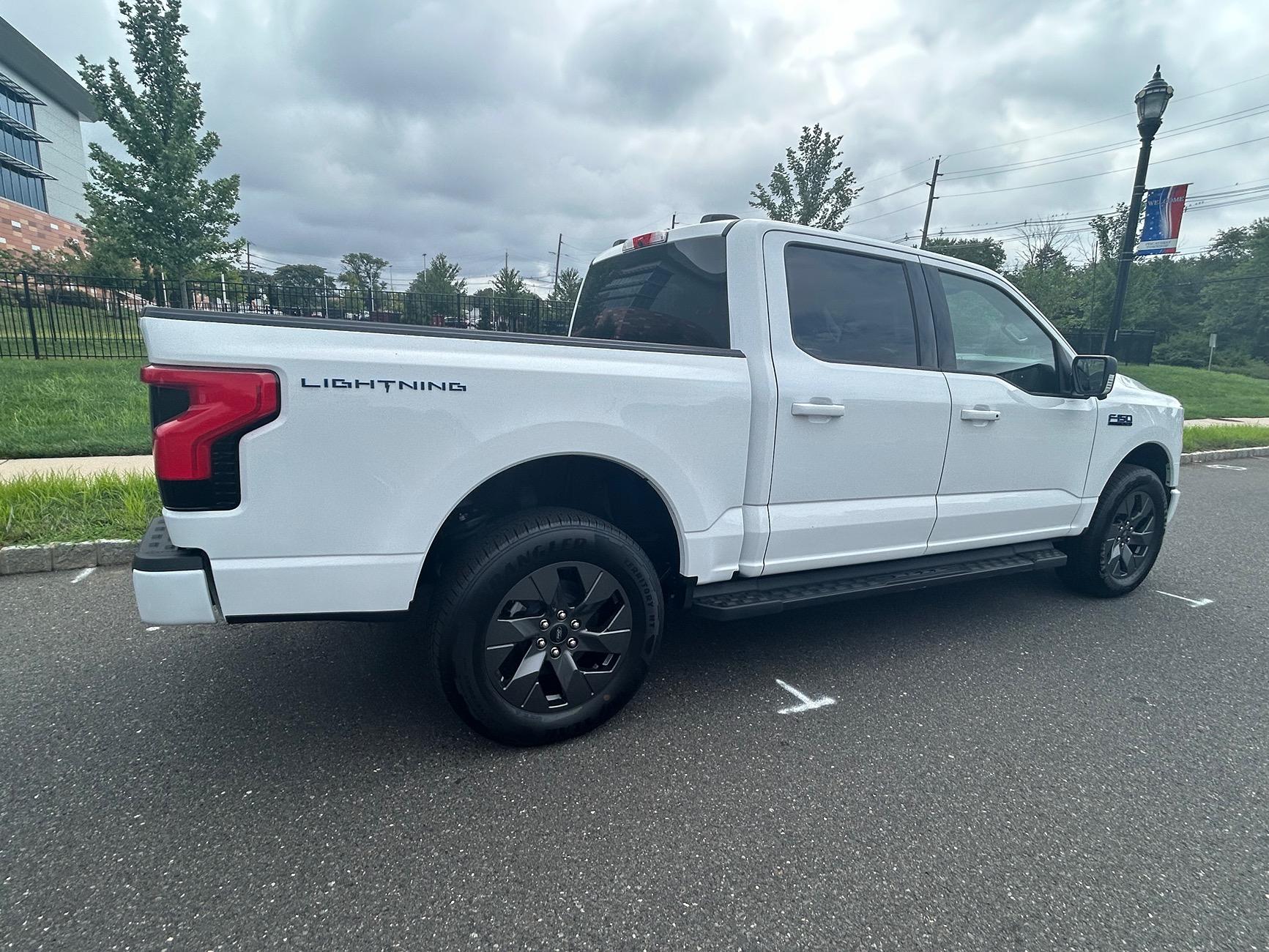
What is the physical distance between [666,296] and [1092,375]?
2459 millimetres

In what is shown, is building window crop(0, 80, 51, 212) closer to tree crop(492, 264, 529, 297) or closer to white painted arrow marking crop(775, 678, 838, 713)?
tree crop(492, 264, 529, 297)

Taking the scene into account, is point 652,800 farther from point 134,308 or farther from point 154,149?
point 134,308

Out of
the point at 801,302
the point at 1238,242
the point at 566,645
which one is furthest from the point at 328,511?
the point at 1238,242

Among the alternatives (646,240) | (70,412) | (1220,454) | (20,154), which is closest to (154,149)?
(70,412)

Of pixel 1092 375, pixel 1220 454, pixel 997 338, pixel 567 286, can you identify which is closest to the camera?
pixel 997 338

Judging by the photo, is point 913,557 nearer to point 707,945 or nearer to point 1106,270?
point 707,945

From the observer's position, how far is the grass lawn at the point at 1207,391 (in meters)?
16.5

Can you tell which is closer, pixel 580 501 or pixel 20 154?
pixel 580 501

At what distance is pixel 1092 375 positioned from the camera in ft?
12.5

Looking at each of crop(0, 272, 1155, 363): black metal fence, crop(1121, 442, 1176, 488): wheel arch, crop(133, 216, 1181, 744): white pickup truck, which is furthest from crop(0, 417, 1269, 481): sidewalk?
crop(1121, 442, 1176, 488): wheel arch

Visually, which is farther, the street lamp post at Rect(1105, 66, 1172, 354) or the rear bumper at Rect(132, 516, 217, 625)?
the street lamp post at Rect(1105, 66, 1172, 354)

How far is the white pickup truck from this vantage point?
81.7 inches

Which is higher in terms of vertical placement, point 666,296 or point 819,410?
point 666,296

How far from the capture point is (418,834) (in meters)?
2.13
